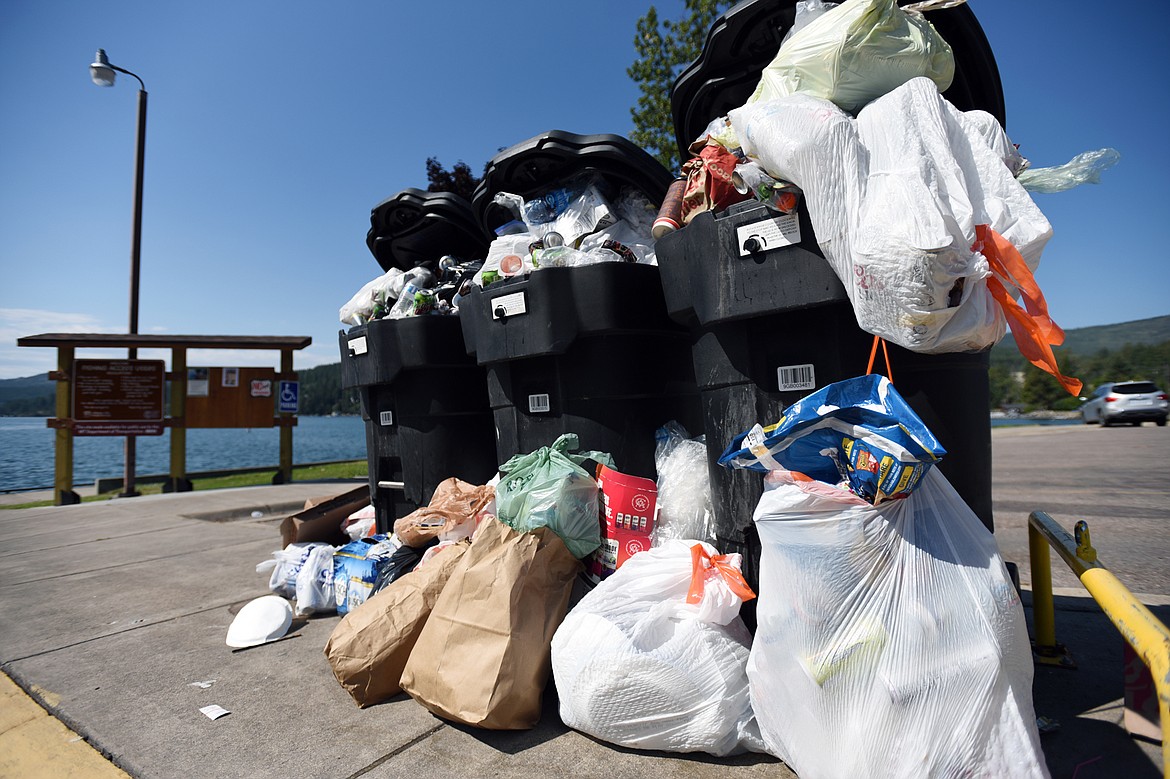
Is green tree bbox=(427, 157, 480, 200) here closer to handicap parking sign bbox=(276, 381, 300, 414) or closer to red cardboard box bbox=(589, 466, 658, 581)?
handicap parking sign bbox=(276, 381, 300, 414)

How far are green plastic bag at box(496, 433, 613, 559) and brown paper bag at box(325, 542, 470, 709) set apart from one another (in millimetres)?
334

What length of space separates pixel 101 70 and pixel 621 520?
1087 cm

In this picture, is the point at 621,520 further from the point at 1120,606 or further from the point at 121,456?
the point at 121,456

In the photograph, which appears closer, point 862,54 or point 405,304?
point 862,54

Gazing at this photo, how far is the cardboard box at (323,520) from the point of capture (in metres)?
3.53

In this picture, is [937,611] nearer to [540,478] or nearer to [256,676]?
[540,478]

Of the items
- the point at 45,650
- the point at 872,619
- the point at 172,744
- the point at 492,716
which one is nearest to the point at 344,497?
the point at 45,650

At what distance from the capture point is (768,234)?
175 centimetres

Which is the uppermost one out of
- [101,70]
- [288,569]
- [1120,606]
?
[101,70]

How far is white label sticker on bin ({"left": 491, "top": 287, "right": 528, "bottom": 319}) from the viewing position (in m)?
2.44

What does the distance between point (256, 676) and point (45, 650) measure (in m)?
1.09

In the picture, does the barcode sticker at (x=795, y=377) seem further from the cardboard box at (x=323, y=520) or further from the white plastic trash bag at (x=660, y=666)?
the cardboard box at (x=323, y=520)

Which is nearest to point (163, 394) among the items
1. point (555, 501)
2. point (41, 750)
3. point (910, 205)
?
point (41, 750)

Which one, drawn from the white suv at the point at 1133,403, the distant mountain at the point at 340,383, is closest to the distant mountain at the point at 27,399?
the distant mountain at the point at 340,383
